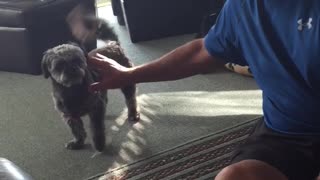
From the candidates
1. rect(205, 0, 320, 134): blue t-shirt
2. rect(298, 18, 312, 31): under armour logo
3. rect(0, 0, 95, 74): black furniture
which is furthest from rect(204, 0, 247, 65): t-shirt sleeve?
rect(0, 0, 95, 74): black furniture

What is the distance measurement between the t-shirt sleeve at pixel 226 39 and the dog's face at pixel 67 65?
2.23ft

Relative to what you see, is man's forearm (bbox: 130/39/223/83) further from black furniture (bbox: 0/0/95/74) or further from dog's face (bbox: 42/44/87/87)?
black furniture (bbox: 0/0/95/74)

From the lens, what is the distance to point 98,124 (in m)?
1.97

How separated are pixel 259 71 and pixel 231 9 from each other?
19 centimetres

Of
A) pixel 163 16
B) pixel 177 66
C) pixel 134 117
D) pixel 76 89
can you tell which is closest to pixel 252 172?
pixel 177 66

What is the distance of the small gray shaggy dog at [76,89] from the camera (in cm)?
184

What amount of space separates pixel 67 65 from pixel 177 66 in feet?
2.03

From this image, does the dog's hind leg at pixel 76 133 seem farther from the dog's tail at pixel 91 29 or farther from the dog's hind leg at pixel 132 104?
the dog's tail at pixel 91 29

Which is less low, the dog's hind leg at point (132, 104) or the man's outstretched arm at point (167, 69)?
the man's outstretched arm at point (167, 69)

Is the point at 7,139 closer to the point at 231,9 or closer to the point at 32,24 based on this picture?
the point at 32,24

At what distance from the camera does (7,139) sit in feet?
7.11

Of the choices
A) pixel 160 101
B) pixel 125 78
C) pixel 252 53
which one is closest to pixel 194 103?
pixel 160 101

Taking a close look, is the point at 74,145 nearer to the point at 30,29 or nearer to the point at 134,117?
the point at 134,117

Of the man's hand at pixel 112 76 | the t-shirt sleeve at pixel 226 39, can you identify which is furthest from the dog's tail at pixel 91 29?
the t-shirt sleeve at pixel 226 39
